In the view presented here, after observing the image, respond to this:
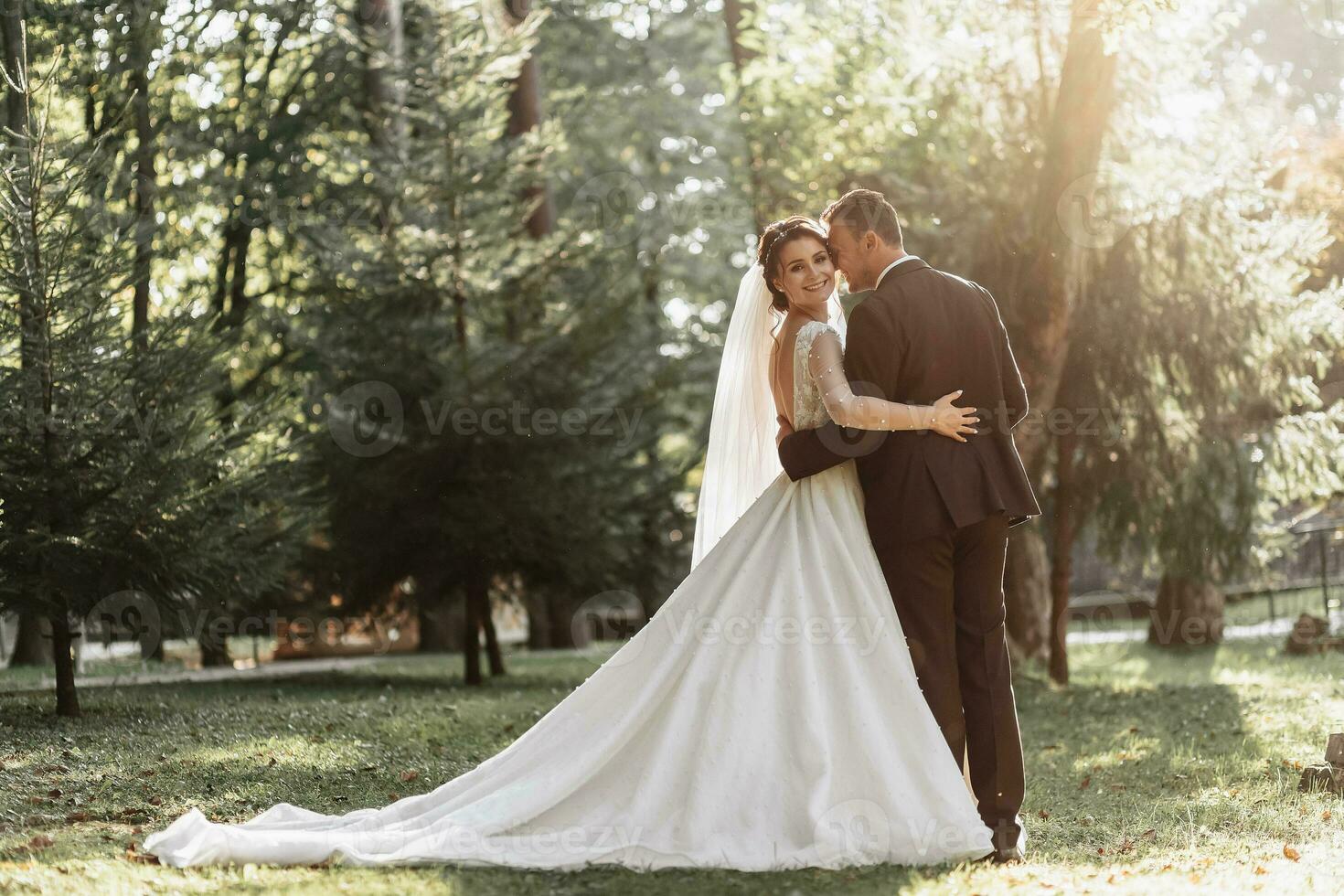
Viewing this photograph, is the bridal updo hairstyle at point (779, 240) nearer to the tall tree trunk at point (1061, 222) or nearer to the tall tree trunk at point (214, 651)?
the tall tree trunk at point (1061, 222)

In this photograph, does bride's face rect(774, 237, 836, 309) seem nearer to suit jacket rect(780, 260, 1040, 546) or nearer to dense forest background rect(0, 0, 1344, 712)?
suit jacket rect(780, 260, 1040, 546)

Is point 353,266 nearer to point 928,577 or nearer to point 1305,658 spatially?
point 928,577

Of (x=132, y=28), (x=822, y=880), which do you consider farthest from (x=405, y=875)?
(x=132, y=28)

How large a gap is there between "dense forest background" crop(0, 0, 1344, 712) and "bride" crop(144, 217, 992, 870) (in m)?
5.31

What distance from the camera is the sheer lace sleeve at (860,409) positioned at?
5.22 metres

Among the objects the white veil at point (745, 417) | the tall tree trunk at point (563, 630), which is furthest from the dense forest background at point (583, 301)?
the tall tree trunk at point (563, 630)

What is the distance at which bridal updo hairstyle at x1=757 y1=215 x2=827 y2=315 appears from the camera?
5676 millimetres

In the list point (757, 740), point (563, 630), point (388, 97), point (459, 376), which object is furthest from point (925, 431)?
point (563, 630)

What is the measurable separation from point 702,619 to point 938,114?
968cm

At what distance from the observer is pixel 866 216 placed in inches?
219

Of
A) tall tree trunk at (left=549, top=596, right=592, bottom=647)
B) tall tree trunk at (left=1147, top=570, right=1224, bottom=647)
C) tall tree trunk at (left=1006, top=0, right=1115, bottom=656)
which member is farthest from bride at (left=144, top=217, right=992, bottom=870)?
tall tree trunk at (left=549, top=596, right=592, bottom=647)

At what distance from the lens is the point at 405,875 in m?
4.77

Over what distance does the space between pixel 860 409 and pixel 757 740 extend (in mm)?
1314

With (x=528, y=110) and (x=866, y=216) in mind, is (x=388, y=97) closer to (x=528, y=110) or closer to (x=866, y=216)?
(x=528, y=110)
